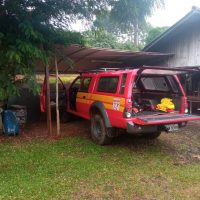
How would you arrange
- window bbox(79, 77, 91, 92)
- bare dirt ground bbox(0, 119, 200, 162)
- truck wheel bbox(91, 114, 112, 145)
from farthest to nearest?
window bbox(79, 77, 91, 92) < truck wheel bbox(91, 114, 112, 145) < bare dirt ground bbox(0, 119, 200, 162)

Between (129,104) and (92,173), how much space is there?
1.68 meters

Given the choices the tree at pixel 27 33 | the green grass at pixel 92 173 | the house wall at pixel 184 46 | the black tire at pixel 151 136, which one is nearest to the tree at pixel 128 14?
the tree at pixel 27 33

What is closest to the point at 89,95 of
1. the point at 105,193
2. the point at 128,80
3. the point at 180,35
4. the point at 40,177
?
the point at 128,80

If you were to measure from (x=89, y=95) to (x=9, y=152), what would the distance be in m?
2.63

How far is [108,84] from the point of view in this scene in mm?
7094

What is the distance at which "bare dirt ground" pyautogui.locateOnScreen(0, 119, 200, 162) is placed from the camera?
264 inches

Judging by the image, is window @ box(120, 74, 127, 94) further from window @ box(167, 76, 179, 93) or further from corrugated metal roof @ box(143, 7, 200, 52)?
corrugated metal roof @ box(143, 7, 200, 52)

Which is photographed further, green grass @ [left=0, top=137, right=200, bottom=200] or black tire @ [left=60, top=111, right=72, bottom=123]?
black tire @ [left=60, top=111, right=72, bottom=123]

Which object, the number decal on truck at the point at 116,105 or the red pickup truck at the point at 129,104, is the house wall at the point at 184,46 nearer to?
the red pickup truck at the point at 129,104

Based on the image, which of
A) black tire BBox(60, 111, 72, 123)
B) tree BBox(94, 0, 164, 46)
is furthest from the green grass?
tree BBox(94, 0, 164, 46)

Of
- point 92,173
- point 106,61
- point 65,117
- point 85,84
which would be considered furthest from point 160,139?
point 106,61

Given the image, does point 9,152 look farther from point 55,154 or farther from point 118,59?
point 118,59

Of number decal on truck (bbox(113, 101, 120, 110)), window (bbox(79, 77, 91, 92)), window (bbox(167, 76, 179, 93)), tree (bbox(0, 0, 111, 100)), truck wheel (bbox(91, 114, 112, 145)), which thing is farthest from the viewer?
window (bbox(79, 77, 91, 92))

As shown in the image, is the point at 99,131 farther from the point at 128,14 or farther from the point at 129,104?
the point at 128,14
